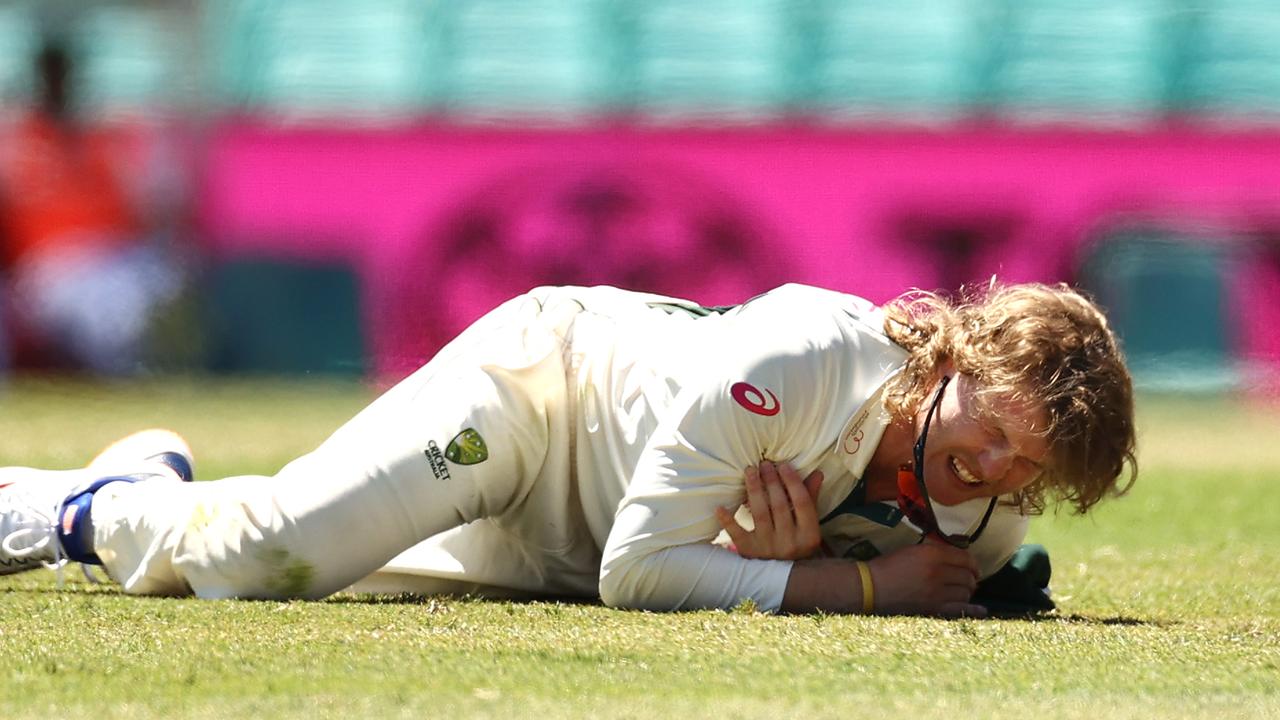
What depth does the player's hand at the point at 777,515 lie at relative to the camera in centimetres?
372

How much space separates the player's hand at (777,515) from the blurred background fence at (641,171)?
9.31 m

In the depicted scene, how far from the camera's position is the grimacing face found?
3.50 meters

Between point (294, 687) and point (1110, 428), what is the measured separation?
1.65 metres

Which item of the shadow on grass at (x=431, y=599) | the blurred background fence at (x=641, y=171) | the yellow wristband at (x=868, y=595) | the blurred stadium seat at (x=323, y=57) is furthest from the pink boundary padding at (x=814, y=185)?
the yellow wristband at (x=868, y=595)

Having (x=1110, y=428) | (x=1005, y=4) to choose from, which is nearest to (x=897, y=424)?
(x=1110, y=428)

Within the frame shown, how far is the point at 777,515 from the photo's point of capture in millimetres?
3736

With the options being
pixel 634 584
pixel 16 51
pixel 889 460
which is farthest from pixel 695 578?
pixel 16 51

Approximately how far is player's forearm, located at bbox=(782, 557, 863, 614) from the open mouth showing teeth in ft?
1.08

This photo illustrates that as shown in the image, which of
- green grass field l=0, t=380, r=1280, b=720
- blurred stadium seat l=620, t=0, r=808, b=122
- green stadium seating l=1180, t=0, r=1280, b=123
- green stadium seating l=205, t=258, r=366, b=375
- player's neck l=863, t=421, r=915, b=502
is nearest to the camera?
green grass field l=0, t=380, r=1280, b=720

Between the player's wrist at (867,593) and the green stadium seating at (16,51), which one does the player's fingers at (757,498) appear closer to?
the player's wrist at (867,593)

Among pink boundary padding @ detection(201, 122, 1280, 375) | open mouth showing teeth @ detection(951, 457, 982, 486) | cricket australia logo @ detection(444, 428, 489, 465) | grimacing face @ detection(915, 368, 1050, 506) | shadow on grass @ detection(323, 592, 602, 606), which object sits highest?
grimacing face @ detection(915, 368, 1050, 506)

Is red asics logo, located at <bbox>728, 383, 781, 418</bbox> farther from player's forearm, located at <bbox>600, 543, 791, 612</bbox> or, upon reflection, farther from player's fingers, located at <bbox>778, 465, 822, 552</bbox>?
player's forearm, located at <bbox>600, 543, 791, 612</bbox>

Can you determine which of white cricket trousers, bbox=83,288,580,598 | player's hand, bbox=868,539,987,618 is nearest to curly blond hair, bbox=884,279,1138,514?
player's hand, bbox=868,539,987,618

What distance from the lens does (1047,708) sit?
289cm
